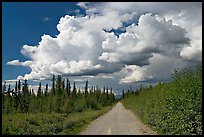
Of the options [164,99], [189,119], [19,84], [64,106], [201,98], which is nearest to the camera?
[201,98]

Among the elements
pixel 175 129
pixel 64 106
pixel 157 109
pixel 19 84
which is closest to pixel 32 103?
pixel 19 84

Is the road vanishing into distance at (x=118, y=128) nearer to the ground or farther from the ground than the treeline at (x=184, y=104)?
nearer to the ground

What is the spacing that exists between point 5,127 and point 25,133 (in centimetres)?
144

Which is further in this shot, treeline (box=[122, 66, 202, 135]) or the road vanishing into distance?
the road vanishing into distance

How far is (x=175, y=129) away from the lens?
2108 cm

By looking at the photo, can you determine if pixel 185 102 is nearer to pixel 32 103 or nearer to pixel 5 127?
pixel 5 127

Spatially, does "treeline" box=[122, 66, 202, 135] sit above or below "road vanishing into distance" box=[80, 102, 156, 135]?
above

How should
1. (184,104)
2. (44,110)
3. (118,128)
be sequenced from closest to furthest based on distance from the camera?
(184,104), (118,128), (44,110)

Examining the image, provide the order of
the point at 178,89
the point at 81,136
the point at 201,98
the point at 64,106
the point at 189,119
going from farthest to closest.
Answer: the point at 64,106 < the point at 81,136 < the point at 178,89 < the point at 189,119 < the point at 201,98

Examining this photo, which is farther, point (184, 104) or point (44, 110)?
point (44, 110)

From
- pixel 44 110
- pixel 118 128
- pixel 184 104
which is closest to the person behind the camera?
pixel 184 104

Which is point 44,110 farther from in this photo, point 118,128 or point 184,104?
point 184,104

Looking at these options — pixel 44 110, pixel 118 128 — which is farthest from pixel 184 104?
pixel 44 110

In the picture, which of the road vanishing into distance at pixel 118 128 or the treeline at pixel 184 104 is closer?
the treeline at pixel 184 104
